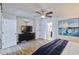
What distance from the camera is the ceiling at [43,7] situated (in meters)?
2.36

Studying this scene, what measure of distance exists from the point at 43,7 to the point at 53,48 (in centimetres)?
90

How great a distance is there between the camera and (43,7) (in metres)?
2.42

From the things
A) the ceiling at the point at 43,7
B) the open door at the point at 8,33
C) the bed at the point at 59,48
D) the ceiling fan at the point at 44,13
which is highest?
the ceiling at the point at 43,7

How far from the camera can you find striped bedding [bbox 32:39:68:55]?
2.41 m

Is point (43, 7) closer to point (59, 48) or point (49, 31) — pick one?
point (49, 31)

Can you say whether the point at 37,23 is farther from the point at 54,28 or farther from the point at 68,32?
the point at 68,32

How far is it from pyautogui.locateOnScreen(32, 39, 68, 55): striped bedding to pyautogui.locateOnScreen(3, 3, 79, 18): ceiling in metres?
0.58

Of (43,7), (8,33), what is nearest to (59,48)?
(43,7)

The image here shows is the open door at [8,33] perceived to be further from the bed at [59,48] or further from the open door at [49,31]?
the open door at [49,31]

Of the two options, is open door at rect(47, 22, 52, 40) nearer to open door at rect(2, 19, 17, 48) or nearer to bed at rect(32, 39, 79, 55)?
bed at rect(32, 39, 79, 55)

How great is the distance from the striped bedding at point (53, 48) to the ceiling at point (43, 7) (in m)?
0.58

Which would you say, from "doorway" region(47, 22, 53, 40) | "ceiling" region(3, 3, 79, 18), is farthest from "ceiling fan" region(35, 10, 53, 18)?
"doorway" region(47, 22, 53, 40)

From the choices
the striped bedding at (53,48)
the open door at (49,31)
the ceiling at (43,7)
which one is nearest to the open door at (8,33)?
the ceiling at (43,7)
